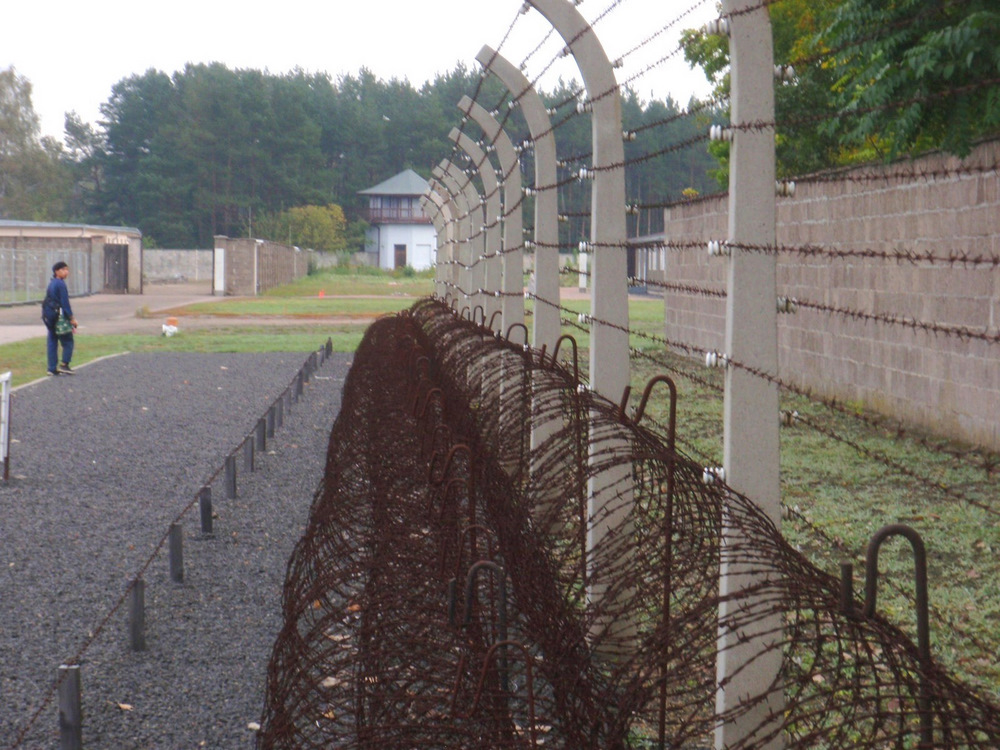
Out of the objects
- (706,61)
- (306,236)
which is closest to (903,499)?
(706,61)

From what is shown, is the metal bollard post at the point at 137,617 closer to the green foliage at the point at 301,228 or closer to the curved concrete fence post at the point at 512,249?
the curved concrete fence post at the point at 512,249

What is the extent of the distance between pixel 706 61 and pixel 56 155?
78.0 metres

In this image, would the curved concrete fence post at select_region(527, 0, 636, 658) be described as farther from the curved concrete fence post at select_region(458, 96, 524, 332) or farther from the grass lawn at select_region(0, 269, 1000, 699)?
the curved concrete fence post at select_region(458, 96, 524, 332)

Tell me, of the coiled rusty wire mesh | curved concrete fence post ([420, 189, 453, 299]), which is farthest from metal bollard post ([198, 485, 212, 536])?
curved concrete fence post ([420, 189, 453, 299])

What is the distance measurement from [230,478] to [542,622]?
18.0ft

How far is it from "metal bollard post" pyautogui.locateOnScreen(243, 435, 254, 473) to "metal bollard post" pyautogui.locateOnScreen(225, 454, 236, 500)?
90 centimetres

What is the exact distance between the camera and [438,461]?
4.48 m

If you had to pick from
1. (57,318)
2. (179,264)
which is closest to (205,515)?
(57,318)

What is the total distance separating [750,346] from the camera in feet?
10.6

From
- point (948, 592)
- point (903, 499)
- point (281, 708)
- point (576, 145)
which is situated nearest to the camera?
point (281, 708)

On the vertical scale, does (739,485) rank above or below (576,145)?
below

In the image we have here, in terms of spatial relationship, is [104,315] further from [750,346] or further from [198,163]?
[198,163]

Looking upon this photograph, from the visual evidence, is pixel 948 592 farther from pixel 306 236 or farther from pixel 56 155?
pixel 56 155

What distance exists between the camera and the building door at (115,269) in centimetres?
4944
